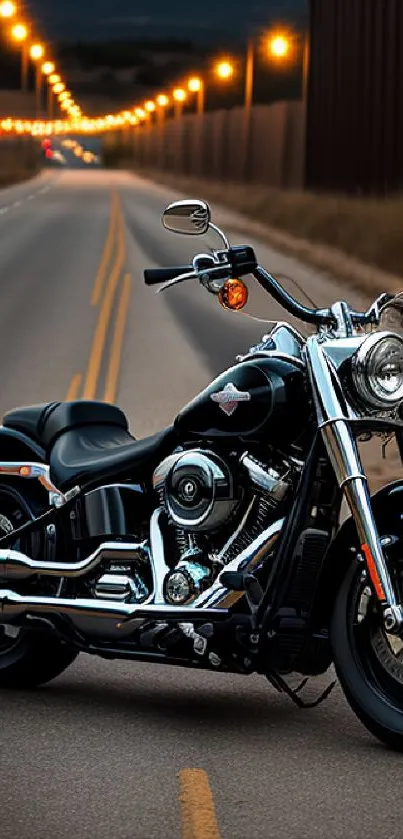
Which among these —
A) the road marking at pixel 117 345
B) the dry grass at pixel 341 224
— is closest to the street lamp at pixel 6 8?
the dry grass at pixel 341 224

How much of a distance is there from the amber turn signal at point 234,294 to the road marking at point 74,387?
1240 cm

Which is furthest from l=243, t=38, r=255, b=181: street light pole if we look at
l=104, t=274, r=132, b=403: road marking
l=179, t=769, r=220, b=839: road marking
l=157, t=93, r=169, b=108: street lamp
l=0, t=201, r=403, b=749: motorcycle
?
l=157, t=93, r=169, b=108: street lamp

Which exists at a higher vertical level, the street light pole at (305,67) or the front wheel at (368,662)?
the front wheel at (368,662)

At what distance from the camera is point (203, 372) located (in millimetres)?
21391

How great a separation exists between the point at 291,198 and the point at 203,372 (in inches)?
1645

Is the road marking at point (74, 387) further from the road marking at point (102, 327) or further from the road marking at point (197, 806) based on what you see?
the road marking at point (197, 806)

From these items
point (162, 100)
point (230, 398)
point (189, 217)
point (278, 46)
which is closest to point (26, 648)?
point (230, 398)

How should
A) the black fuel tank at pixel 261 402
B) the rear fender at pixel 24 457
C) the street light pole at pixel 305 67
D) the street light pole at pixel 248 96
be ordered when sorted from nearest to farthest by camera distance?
the black fuel tank at pixel 261 402 → the rear fender at pixel 24 457 → the street light pole at pixel 305 67 → the street light pole at pixel 248 96

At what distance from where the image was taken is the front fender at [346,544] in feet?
20.0

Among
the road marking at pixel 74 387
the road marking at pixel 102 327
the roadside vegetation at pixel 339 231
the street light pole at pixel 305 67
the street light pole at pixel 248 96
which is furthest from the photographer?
the street light pole at pixel 248 96

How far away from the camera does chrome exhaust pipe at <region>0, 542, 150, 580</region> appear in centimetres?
682

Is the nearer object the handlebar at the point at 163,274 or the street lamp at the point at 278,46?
the handlebar at the point at 163,274

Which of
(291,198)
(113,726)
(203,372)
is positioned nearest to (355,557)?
(113,726)

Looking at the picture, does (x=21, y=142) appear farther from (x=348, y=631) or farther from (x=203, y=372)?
(x=348, y=631)
